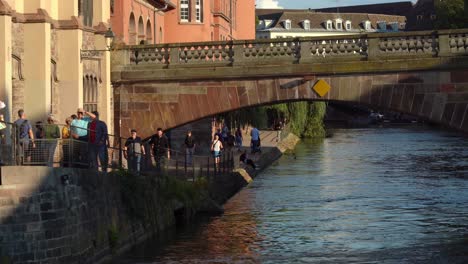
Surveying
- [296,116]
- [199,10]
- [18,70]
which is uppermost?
[199,10]

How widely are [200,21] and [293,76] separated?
3180cm

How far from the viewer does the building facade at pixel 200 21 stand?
6228cm

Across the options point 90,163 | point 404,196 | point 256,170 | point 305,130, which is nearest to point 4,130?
point 90,163

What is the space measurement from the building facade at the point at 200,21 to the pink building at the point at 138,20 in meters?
3.48

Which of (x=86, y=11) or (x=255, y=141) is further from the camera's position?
(x=255, y=141)

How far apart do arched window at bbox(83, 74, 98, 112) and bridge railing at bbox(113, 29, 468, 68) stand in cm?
89

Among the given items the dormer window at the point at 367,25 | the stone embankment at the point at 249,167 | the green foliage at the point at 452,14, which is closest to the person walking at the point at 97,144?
the stone embankment at the point at 249,167

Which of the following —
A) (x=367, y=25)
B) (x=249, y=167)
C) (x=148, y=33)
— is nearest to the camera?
(x=249, y=167)

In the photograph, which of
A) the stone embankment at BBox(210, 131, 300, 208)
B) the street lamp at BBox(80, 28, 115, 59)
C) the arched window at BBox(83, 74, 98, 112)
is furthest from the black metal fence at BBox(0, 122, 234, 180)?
the arched window at BBox(83, 74, 98, 112)

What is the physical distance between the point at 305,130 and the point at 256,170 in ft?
111

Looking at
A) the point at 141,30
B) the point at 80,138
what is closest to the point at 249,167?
the point at 141,30

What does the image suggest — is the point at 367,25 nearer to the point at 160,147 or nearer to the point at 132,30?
the point at 132,30

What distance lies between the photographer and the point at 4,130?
24.2m

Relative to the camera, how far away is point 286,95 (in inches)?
1369
